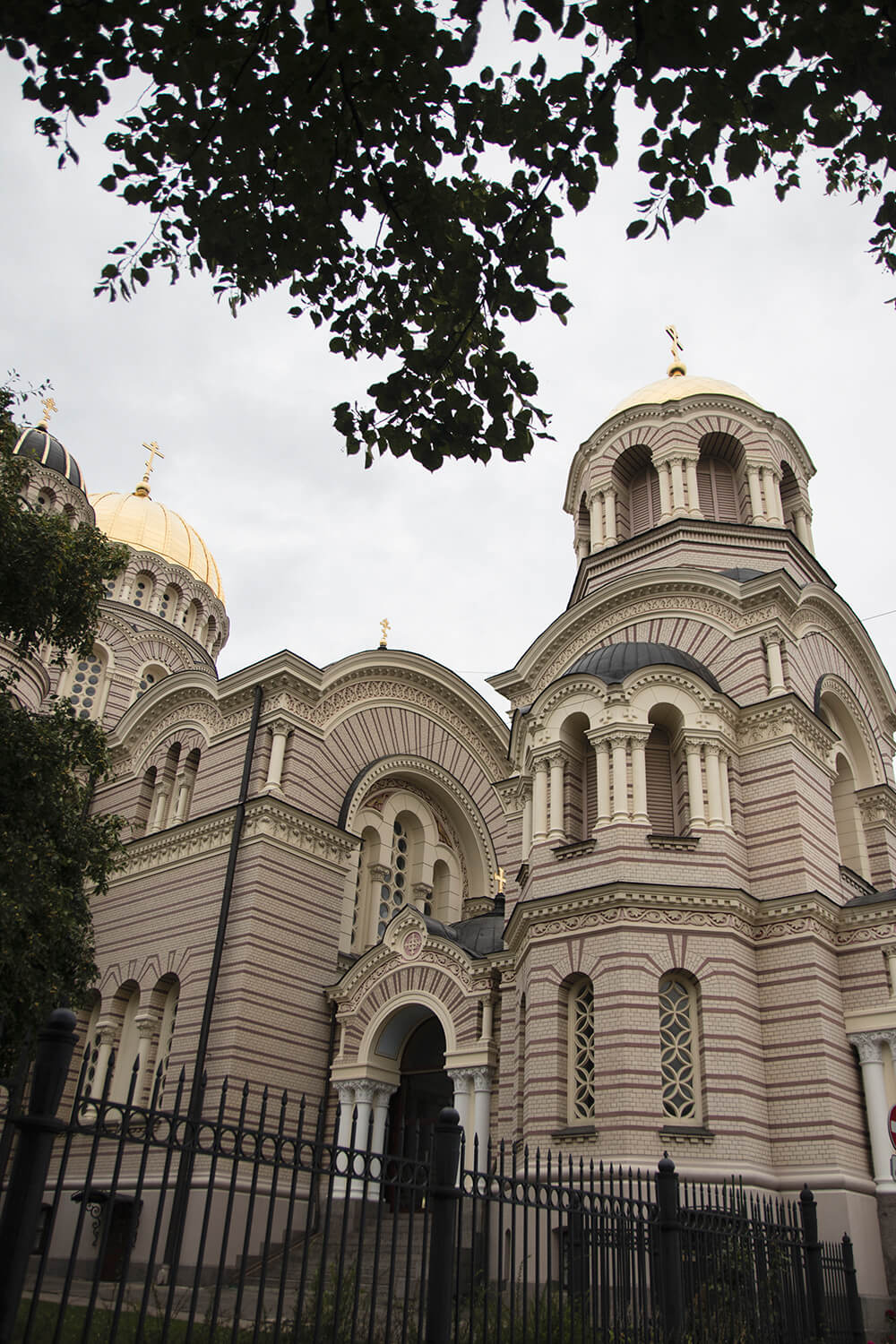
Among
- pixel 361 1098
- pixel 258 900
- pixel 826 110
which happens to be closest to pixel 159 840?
pixel 258 900

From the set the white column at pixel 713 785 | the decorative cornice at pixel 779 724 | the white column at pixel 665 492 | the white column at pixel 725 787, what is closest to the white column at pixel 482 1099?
the white column at pixel 713 785

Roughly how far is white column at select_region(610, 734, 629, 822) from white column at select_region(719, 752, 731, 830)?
154 centimetres

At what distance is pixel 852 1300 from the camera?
11500mm

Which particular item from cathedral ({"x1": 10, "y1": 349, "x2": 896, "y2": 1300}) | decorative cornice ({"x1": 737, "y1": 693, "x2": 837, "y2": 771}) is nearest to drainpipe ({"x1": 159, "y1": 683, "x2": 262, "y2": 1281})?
cathedral ({"x1": 10, "y1": 349, "x2": 896, "y2": 1300})

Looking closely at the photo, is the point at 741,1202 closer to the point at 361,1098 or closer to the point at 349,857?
the point at 361,1098

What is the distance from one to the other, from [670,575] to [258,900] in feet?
32.0

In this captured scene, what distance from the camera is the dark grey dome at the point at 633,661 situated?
17.7 metres

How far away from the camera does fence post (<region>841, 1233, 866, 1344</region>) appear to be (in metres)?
11.3

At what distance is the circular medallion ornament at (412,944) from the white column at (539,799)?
3158mm

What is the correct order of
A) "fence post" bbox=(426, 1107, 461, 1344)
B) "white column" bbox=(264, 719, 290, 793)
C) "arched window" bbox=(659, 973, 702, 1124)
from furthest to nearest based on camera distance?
"white column" bbox=(264, 719, 290, 793), "arched window" bbox=(659, 973, 702, 1124), "fence post" bbox=(426, 1107, 461, 1344)

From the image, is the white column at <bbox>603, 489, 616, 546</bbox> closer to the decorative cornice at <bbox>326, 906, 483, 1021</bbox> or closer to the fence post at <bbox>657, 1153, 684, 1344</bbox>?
the decorative cornice at <bbox>326, 906, 483, 1021</bbox>

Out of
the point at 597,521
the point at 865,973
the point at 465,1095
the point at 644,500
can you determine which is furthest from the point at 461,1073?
the point at 644,500

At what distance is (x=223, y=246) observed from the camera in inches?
262

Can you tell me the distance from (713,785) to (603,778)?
175cm
